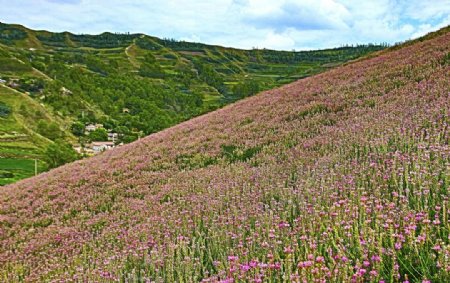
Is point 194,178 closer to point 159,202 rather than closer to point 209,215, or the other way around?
point 159,202

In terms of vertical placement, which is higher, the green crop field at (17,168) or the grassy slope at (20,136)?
the grassy slope at (20,136)

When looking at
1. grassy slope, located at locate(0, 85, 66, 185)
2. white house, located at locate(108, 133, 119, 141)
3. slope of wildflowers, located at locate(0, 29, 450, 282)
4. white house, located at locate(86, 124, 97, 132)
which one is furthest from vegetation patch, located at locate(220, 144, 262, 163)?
white house, located at locate(86, 124, 97, 132)

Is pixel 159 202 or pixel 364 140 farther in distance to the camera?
pixel 159 202

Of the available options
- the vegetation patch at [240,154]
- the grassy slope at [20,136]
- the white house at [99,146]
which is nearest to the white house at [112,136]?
the white house at [99,146]

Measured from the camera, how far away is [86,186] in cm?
1402

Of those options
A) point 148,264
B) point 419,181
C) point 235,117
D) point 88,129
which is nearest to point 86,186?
point 235,117

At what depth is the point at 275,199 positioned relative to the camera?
7480 mm

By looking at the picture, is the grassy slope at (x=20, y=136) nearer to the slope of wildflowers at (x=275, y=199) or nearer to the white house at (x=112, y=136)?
the white house at (x=112, y=136)

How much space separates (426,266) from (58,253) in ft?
24.4

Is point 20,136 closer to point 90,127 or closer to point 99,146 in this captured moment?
point 99,146

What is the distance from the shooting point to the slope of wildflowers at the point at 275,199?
4.20 meters

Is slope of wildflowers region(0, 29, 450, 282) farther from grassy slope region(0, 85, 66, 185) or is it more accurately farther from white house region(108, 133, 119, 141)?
white house region(108, 133, 119, 141)

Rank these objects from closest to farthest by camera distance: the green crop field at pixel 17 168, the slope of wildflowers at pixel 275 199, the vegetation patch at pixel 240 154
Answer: the slope of wildflowers at pixel 275 199 < the vegetation patch at pixel 240 154 < the green crop field at pixel 17 168

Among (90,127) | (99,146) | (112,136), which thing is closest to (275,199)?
(99,146)
